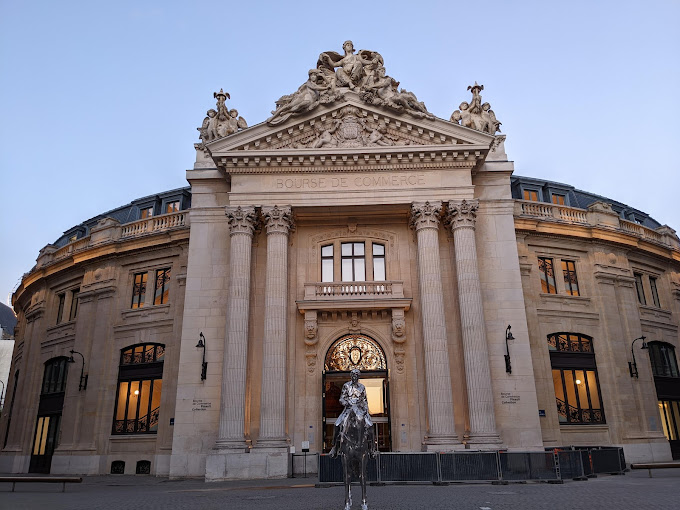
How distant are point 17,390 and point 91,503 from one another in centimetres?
2924

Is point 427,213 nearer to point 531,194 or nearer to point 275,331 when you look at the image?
point 275,331

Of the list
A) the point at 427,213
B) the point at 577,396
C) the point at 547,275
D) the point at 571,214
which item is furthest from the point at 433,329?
the point at 571,214

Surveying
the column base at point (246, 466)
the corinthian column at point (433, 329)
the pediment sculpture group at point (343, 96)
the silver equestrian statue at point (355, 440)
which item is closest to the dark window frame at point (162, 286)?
the pediment sculpture group at point (343, 96)

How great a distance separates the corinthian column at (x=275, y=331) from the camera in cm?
2411

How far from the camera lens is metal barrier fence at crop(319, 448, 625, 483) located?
18.9 metres

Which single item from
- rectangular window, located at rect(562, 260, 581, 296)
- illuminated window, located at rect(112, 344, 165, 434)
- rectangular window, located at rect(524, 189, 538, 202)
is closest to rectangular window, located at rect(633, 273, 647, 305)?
rectangular window, located at rect(562, 260, 581, 296)

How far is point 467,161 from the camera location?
92.4 feet

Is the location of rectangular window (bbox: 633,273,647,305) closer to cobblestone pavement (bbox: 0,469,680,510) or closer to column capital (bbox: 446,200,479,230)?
column capital (bbox: 446,200,479,230)

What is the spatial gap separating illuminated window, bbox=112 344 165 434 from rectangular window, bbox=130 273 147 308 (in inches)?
107

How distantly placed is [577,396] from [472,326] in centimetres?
1050

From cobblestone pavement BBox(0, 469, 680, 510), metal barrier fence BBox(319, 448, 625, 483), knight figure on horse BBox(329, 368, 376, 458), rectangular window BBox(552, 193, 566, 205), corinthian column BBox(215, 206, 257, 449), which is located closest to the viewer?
knight figure on horse BBox(329, 368, 376, 458)

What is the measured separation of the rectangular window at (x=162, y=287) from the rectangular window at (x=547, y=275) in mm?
22997

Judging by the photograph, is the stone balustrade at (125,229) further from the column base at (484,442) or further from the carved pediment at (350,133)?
the column base at (484,442)

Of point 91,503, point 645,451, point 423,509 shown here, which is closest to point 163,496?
point 91,503
